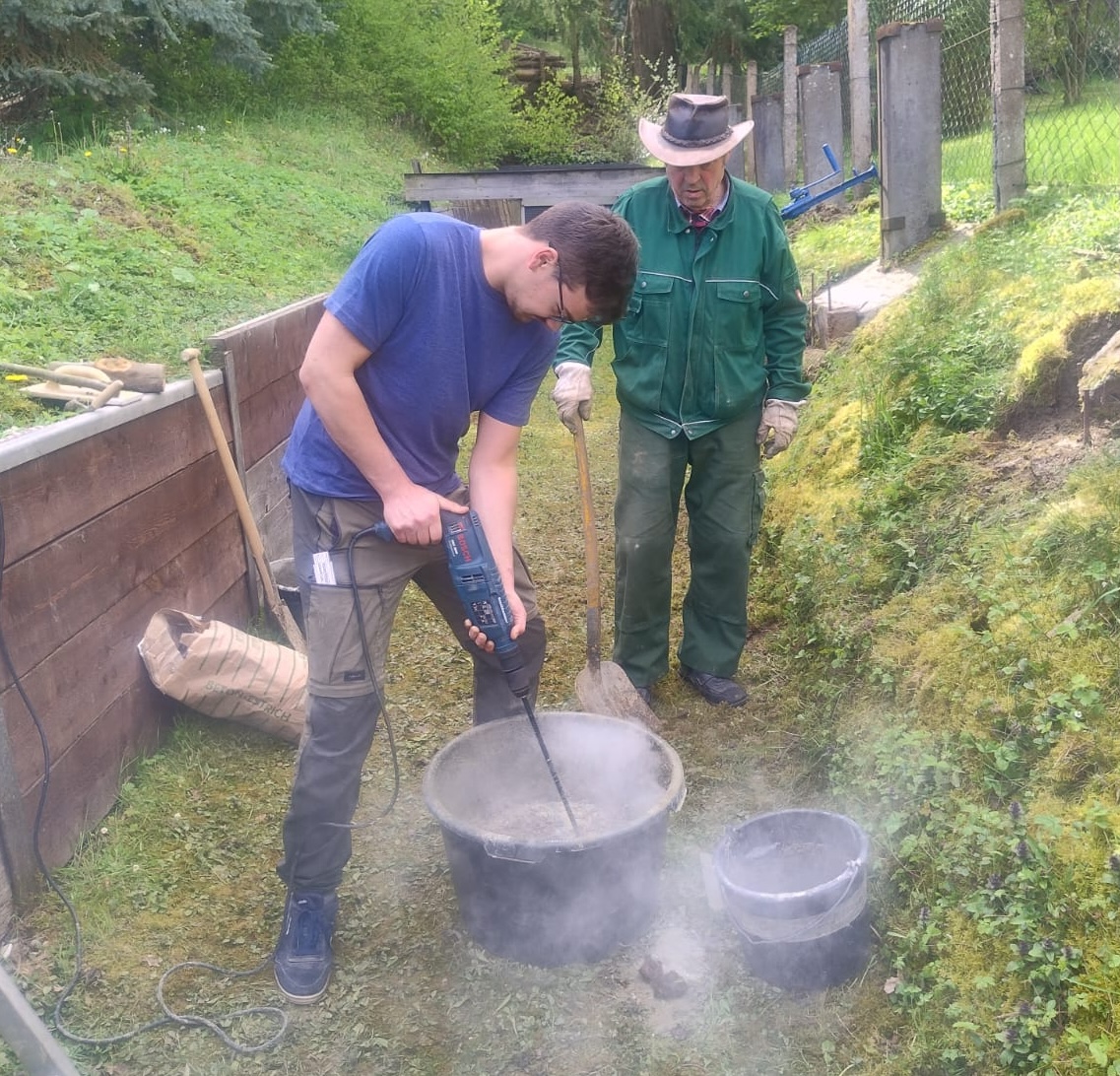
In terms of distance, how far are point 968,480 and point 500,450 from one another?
2.00 metres

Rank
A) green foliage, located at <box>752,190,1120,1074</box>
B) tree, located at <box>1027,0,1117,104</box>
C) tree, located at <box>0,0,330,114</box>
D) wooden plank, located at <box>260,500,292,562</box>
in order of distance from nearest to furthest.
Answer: green foliage, located at <box>752,190,1120,1074</box>, wooden plank, located at <box>260,500,292,562</box>, tree, located at <box>1027,0,1117,104</box>, tree, located at <box>0,0,330,114</box>

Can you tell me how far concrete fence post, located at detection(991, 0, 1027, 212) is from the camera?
5828mm

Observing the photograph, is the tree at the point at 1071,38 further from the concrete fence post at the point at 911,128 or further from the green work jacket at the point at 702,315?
the green work jacket at the point at 702,315

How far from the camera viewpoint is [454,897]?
119 inches

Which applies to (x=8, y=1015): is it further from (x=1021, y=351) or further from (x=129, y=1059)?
(x=1021, y=351)

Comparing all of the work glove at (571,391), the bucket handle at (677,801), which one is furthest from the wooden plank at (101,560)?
the bucket handle at (677,801)

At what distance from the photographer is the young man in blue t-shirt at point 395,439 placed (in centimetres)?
231

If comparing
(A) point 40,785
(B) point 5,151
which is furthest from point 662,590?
(B) point 5,151

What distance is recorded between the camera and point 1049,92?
22.9ft

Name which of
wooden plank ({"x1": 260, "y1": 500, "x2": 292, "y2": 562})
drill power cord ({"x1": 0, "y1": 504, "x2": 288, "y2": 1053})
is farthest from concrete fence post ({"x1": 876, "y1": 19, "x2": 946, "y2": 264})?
drill power cord ({"x1": 0, "y1": 504, "x2": 288, "y2": 1053})

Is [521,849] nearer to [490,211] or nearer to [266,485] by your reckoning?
[266,485]

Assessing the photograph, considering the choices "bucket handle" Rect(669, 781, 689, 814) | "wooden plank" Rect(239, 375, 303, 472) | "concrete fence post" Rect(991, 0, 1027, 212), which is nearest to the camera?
"bucket handle" Rect(669, 781, 689, 814)

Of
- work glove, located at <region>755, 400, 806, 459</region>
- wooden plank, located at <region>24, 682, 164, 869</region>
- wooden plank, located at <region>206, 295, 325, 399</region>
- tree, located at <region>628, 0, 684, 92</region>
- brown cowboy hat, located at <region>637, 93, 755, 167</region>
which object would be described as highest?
tree, located at <region>628, 0, 684, 92</region>

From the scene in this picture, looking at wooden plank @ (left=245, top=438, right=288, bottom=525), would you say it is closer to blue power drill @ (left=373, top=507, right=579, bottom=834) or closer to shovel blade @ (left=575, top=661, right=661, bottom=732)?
shovel blade @ (left=575, top=661, right=661, bottom=732)
